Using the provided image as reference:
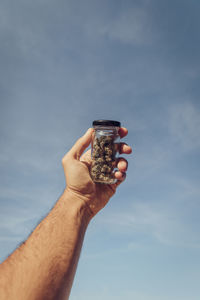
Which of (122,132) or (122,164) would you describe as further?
(122,132)

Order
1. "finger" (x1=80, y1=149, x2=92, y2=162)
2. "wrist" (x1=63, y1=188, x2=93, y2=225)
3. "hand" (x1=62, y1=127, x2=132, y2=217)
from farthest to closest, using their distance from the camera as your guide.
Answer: "finger" (x1=80, y1=149, x2=92, y2=162), "hand" (x1=62, y1=127, x2=132, y2=217), "wrist" (x1=63, y1=188, x2=93, y2=225)

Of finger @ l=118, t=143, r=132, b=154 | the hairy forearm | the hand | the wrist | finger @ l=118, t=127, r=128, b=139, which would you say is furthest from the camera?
finger @ l=118, t=127, r=128, b=139

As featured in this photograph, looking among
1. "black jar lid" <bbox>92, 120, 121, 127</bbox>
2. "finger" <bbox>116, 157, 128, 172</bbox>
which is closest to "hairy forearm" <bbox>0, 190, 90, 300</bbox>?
"finger" <bbox>116, 157, 128, 172</bbox>

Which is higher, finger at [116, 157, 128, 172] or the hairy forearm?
finger at [116, 157, 128, 172]

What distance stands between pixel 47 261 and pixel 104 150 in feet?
5.12

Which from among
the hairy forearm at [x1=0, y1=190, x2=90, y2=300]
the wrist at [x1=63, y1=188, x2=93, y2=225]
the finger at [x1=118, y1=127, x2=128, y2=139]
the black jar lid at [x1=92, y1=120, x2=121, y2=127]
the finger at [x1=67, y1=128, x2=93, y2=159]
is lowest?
the hairy forearm at [x1=0, y1=190, x2=90, y2=300]

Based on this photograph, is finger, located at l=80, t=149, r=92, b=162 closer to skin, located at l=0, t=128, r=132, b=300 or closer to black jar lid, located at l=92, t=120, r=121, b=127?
skin, located at l=0, t=128, r=132, b=300

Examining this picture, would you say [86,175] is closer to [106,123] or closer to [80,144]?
[80,144]

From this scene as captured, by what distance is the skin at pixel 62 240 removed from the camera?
2727 millimetres

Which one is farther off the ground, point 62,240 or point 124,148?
point 124,148

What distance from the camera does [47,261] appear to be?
289 cm

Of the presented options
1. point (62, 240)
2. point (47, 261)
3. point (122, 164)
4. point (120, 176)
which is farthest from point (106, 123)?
point (47, 261)

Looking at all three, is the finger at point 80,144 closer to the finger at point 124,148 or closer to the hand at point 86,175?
the hand at point 86,175

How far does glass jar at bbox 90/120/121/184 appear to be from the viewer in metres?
3.86
